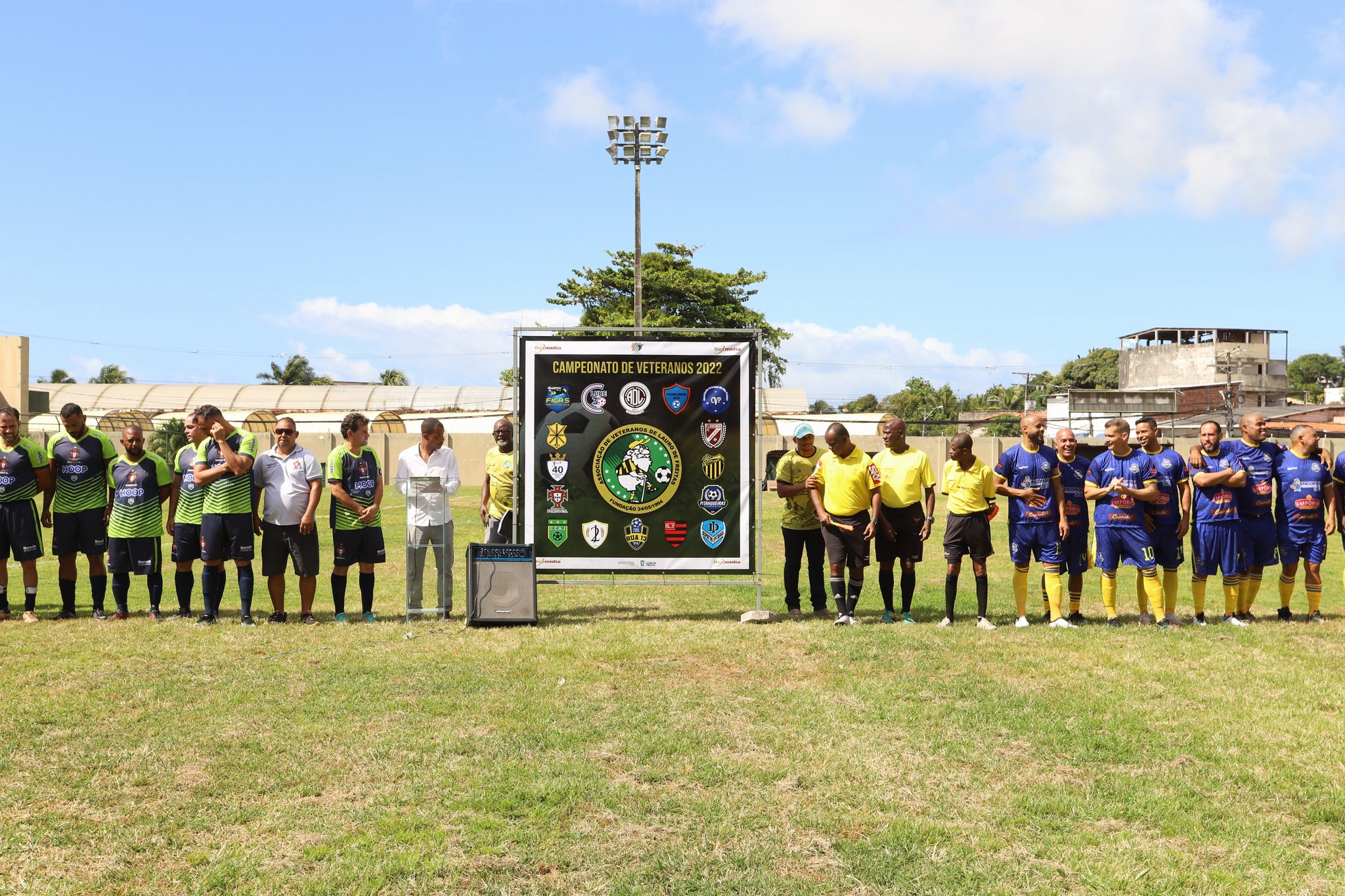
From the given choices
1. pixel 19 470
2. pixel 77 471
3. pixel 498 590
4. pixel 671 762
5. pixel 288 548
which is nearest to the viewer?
pixel 671 762

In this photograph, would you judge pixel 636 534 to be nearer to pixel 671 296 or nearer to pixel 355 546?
pixel 355 546

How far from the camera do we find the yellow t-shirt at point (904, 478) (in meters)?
10.2

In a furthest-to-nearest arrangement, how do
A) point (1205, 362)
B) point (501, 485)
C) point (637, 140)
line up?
point (1205, 362) → point (637, 140) → point (501, 485)

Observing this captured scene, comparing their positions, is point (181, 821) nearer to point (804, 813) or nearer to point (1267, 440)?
point (804, 813)

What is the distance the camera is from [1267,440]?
36.0 ft

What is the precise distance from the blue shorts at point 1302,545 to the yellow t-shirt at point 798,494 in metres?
4.54

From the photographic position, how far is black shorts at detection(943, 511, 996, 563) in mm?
10008

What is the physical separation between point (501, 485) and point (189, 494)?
116 inches

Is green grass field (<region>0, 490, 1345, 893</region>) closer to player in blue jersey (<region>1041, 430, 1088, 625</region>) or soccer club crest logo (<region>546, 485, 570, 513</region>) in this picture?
player in blue jersey (<region>1041, 430, 1088, 625</region>)

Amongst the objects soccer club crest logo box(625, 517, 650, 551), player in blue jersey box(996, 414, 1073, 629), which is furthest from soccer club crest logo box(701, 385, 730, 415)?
player in blue jersey box(996, 414, 1073, 629)

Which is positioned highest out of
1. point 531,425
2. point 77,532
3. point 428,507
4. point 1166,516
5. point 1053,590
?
point 531,425

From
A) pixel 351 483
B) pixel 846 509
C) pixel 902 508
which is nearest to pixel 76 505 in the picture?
pixel 351 483

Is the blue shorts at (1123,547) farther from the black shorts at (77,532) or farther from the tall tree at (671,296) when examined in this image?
the tall tree at (671,296)

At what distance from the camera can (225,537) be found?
10.0 metres
